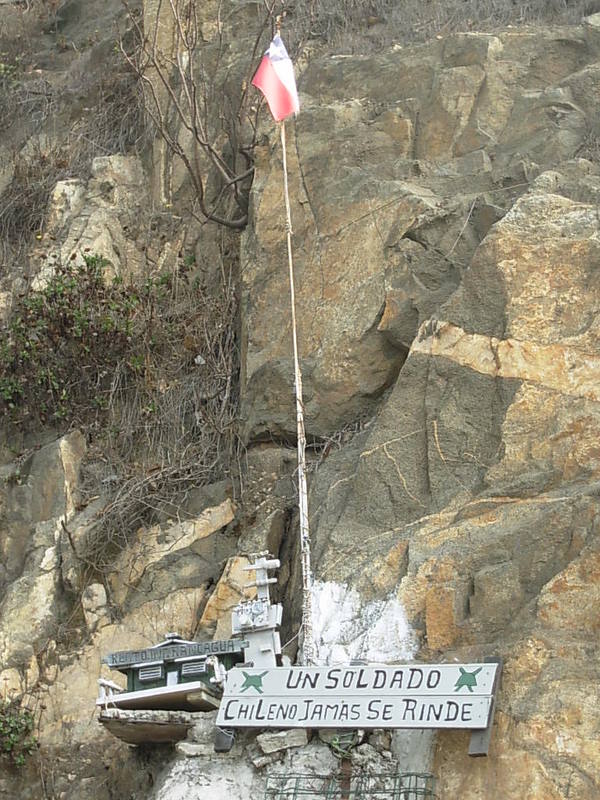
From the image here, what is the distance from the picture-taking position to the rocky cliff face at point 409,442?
783 cm

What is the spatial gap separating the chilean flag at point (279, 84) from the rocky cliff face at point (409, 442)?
2.37 ft

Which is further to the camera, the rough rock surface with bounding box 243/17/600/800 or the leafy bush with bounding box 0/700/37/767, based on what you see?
the leafy bush with bounding box 0/700/37/767

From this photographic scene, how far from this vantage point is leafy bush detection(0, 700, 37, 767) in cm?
939

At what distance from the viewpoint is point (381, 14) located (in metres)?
13.4

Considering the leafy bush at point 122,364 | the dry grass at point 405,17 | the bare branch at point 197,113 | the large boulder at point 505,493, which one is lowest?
the large boulder at point 505,493

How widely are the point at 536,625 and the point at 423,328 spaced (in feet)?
8.23

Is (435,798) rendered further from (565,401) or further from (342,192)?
(342,192)

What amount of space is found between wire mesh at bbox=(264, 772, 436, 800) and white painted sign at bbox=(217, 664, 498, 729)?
33 cm

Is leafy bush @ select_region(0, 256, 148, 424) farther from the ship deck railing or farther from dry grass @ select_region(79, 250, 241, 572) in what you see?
the ship deck railing

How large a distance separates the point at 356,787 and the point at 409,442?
7.85ft

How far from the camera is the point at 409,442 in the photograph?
29.7 ft

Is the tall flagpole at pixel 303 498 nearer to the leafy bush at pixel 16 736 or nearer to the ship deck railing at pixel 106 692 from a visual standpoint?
the ship deck railing at pixel 106 692

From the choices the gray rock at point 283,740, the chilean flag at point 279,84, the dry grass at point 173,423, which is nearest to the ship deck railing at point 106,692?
the gray rock at point 283,740

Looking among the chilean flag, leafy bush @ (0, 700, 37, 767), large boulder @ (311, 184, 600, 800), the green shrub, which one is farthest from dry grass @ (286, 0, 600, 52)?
leafy bush @ (0, 700, 37, 767)
